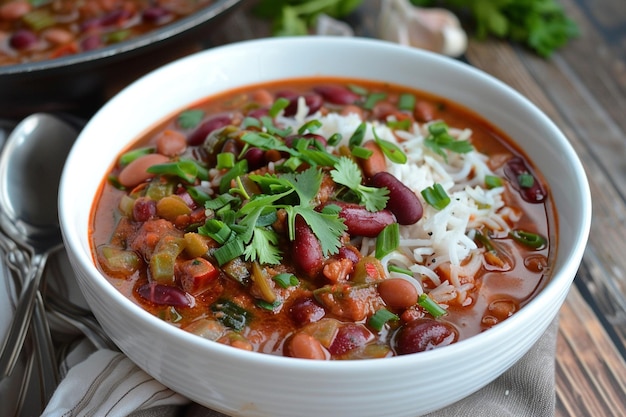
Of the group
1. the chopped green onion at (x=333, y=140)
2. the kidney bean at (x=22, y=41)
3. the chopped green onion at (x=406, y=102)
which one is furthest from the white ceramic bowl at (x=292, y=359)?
the kidney bean at (x=22, y=41)

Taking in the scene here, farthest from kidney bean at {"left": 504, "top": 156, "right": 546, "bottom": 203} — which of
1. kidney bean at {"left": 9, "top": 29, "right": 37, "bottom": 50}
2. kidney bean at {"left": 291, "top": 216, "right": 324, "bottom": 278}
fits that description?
kidney bean at {"left": 9, "top": 29, "right": 37, "bottom": 50}

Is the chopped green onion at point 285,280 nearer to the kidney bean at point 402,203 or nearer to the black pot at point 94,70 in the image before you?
the kidney bean at point 402,203

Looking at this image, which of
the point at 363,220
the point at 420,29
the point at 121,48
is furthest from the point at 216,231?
the point at 420,29

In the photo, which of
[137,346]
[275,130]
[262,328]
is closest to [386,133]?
[275,130]

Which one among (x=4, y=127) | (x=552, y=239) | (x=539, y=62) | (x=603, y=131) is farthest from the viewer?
(x=539, y=62)

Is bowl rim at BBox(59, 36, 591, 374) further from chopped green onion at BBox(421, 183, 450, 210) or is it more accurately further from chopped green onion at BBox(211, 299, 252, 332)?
chopped green onion at BBox(421, 183, 450, 210)

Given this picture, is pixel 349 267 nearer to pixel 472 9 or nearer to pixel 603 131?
pixel 603 131
